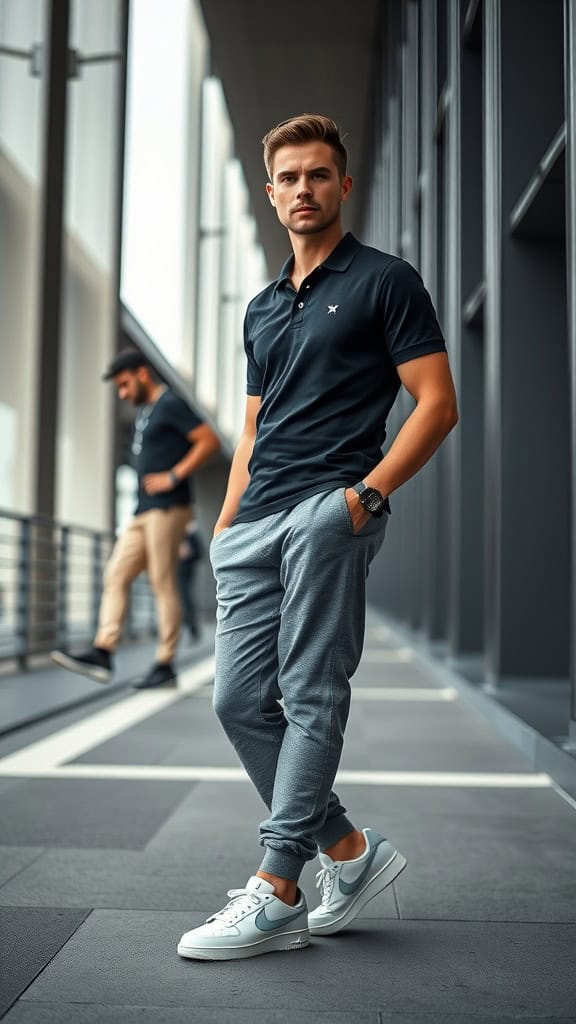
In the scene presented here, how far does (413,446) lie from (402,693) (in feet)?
18.7

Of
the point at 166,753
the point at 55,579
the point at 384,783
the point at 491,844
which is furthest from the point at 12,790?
the point at 55,579

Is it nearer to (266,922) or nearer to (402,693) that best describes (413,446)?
(266,922)

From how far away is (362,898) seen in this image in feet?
7.84

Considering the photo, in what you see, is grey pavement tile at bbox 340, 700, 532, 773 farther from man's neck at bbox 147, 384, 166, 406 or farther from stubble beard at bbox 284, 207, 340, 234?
stubble beard at bbox 284, 207, 340, 234

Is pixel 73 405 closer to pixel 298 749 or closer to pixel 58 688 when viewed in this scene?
pixel 58 688

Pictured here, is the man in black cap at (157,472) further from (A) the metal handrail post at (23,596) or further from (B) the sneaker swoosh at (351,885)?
(B) the sneaker swoosh at (351,885)

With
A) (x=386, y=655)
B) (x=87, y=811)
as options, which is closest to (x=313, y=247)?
(x=87, y=811)

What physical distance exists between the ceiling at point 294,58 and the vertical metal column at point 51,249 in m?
5.06

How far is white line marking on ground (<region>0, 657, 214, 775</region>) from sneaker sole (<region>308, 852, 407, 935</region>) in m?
2.21

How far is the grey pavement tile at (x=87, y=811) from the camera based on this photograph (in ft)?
10.6

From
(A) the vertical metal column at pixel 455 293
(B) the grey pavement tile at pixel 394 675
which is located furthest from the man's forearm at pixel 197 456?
(B) the grey pavement tile at pixel 394 675

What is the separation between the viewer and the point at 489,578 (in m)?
6.11

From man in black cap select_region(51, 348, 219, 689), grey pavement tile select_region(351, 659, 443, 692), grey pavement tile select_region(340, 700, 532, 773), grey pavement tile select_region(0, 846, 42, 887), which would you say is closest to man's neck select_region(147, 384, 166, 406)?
man in black cap select_region(51, 348, 219, 689)

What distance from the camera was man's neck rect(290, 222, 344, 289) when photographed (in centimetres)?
235
